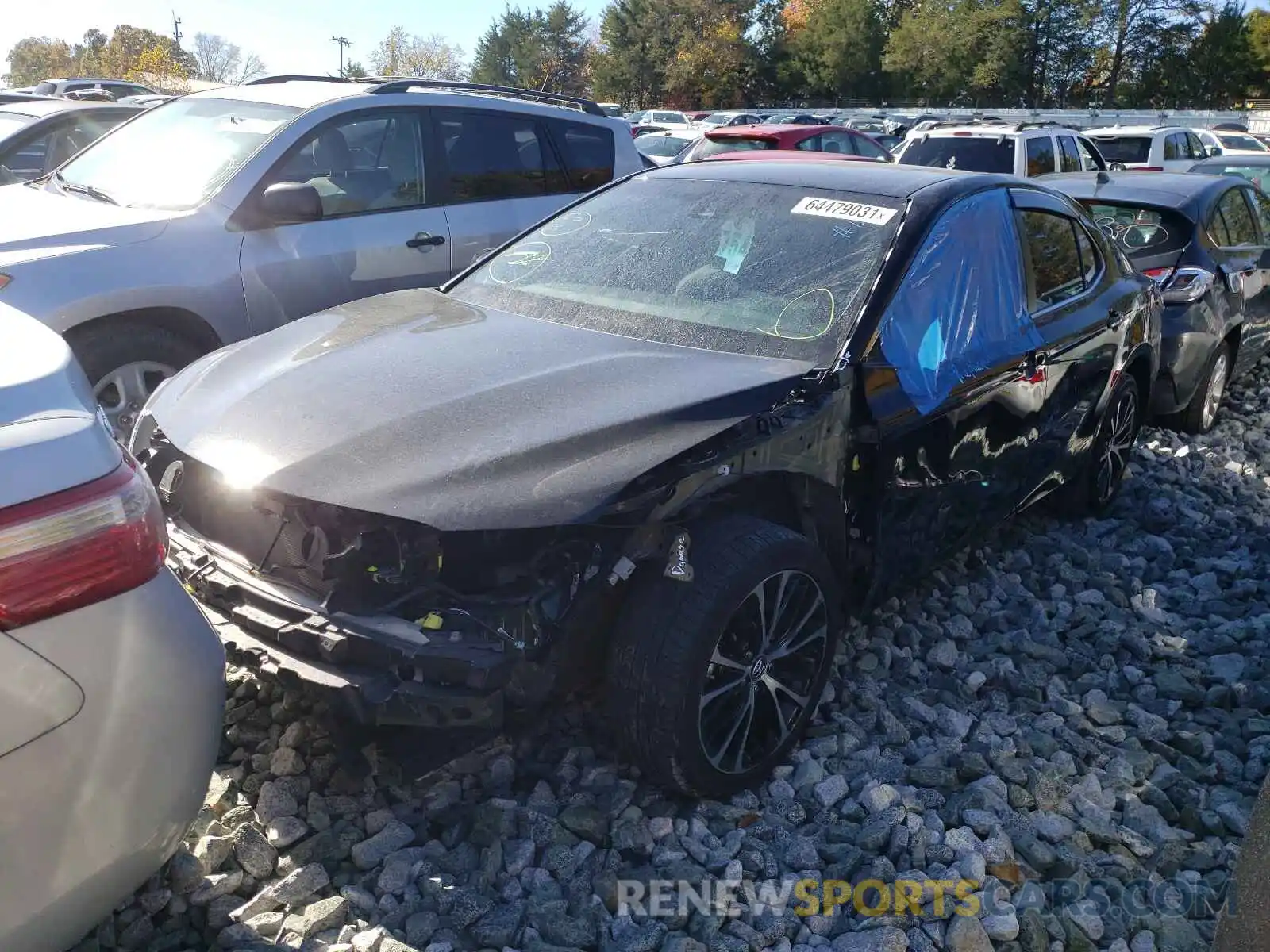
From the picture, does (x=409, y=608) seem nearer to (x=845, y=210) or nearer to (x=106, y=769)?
(x=106, y=769)

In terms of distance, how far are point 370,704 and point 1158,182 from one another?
683cm

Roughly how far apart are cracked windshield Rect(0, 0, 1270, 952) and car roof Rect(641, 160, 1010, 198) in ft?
0.09

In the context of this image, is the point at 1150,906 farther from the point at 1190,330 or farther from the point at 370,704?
the point at 1190,330

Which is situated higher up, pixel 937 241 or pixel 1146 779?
pixel 937 241

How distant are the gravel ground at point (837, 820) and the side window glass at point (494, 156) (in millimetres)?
3724

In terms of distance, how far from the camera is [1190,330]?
645 centimetres

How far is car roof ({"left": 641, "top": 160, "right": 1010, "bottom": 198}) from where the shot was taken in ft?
12.8

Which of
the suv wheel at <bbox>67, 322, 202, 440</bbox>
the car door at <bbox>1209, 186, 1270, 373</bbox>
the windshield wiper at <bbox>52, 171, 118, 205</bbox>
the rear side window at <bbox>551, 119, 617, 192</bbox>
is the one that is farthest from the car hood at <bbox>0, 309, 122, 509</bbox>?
the car door at <bbox>1209, 186, 1270, 373</bbox>

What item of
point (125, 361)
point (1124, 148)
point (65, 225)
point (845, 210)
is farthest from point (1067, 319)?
point (1124, 148)

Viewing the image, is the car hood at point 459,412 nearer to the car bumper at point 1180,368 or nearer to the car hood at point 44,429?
the car hood at point 44,429

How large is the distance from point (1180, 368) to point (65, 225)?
6.04 m

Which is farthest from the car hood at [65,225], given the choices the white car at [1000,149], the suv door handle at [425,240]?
the white car at [1000,149]

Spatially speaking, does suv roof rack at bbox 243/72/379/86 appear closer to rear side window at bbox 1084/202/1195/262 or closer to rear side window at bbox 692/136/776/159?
rear side window at bbox 1084/202/1195/262

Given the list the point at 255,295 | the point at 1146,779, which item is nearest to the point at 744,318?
the point at 1146,779
